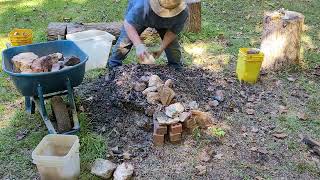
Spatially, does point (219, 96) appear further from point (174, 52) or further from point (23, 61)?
point (23, 61)

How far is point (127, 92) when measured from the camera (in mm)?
4004

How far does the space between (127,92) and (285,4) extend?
16.0 feet

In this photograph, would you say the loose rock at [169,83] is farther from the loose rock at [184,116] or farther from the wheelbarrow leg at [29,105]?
the wheelbarrow leg at [29,105]

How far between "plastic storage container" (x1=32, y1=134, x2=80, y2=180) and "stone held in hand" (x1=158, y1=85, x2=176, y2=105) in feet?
3.03

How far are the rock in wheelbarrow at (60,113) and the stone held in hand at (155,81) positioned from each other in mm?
875

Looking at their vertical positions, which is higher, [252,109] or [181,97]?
[181,97]

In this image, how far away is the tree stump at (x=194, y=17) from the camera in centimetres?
612


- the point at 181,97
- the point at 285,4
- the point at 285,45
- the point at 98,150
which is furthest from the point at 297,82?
the point at 285,4

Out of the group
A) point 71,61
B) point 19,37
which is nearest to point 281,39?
point 71,61

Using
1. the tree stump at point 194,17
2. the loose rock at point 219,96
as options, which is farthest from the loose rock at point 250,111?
the tree stump at point 194,17

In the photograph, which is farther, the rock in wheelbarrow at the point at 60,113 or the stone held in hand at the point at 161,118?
the rock in wheelbarrow at the point at 60,113

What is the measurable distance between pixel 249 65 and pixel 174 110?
153 cm

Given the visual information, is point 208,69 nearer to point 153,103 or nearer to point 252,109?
point 252,109

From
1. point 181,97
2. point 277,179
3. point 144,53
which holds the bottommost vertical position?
point 277,179
